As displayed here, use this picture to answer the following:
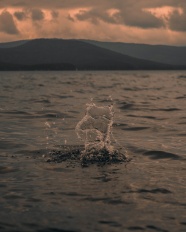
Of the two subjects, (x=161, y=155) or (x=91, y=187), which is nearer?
(x=91, y=187)

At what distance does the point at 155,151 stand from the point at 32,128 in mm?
6344

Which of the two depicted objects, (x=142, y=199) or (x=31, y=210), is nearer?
(x=31, y=210)

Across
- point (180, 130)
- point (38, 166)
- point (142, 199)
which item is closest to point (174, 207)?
point (142, 199)

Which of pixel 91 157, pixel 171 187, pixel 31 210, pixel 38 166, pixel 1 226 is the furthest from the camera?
pixel 91 157

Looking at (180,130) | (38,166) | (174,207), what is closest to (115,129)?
(180,130)

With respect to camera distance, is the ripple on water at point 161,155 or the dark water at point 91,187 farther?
the ripple on water at point 161,155

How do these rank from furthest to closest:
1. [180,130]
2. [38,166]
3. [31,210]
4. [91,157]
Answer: [180,130] → [91,157] → [38,166] → [31,210]

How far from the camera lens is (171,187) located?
9.33 m

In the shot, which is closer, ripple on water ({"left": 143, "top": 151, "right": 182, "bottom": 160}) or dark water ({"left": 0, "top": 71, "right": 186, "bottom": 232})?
dark water ({"left": 0, "top": 71, "right": 186, "bottom": 232})

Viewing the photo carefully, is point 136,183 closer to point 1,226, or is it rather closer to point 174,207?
point 174,207

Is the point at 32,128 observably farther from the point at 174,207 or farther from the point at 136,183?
the point at 174,207

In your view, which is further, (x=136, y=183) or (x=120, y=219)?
(x=136, y=183)

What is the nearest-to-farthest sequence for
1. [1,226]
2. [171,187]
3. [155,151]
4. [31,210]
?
1. [1,226]
2. [31,210]
3. [171,187]
4. [155,151]

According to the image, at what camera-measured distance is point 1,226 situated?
720 centimetres
